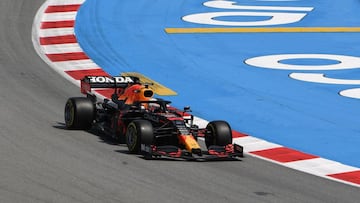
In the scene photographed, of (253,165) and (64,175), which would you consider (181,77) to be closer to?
(253,165)

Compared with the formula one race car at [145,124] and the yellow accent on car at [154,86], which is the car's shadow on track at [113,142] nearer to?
the formula one race car at [145,124]

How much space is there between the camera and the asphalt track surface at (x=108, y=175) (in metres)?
10.9

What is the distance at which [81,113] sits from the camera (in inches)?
565

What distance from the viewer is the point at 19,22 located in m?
22.9

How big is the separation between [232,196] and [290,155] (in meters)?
3.00

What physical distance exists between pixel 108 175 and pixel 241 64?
8459 millimetres

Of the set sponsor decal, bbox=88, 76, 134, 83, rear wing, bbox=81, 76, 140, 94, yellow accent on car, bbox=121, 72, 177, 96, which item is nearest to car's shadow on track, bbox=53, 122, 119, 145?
rear wing, bbox=81, 76, 140, 94

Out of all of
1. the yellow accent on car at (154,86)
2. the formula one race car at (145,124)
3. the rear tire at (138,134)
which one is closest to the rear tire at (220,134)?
the formula one race car at (145,124)

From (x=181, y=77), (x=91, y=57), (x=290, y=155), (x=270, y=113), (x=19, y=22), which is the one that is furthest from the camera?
(x=19, y=22)

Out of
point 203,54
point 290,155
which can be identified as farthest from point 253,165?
A: point 203,54

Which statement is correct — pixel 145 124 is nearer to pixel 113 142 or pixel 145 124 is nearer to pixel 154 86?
pixel 113 142

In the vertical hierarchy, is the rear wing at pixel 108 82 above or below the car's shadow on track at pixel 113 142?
above

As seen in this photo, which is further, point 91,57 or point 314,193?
point 91,57

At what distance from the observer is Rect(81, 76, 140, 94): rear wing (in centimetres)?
1491
